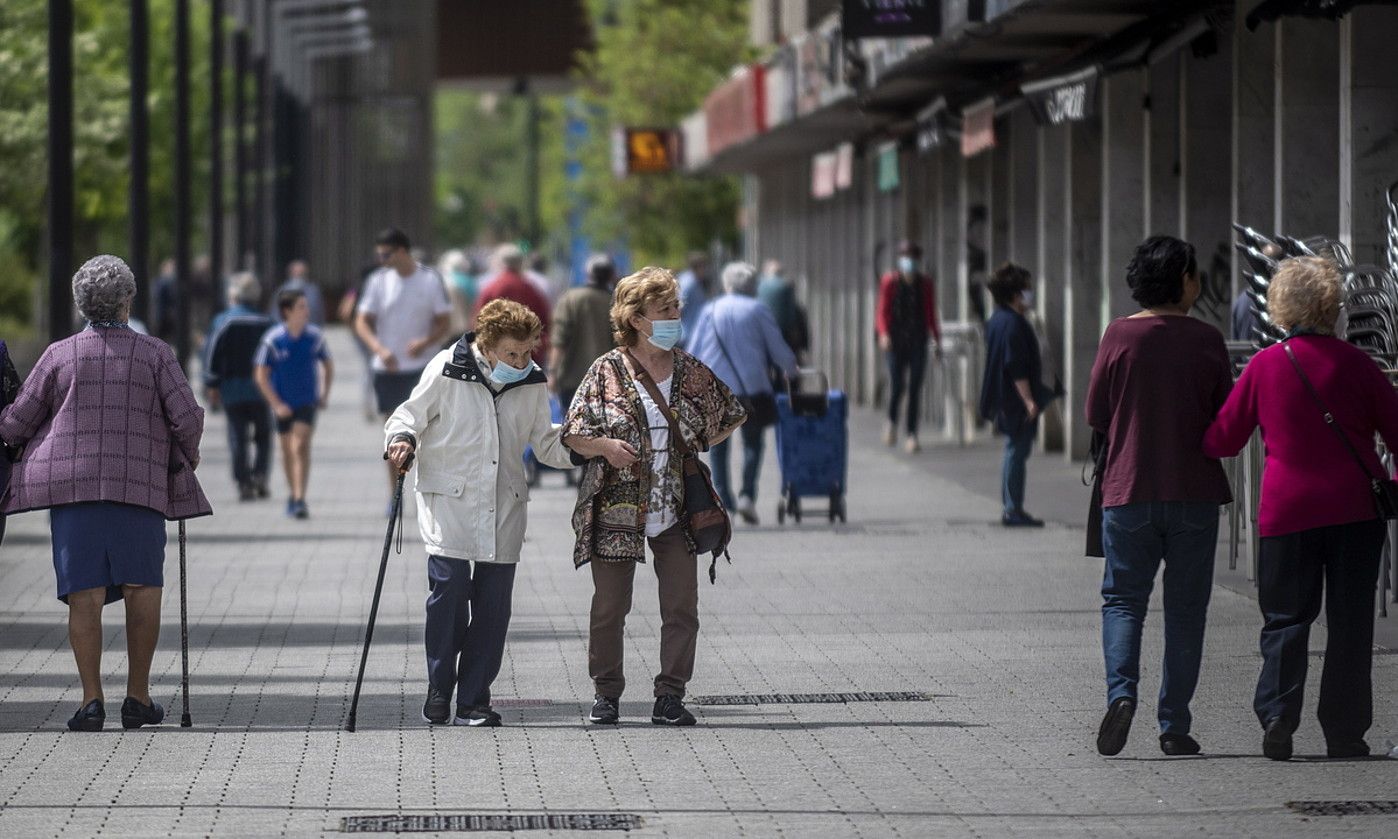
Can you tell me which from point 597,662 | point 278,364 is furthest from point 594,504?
point 278,364

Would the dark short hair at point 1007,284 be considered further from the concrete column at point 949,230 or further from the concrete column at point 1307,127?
the concrete column at point 949,230

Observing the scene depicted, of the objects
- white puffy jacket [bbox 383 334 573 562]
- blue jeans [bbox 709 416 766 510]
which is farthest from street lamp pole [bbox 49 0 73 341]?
white puffy jacket [bbox 383 334 573 562]

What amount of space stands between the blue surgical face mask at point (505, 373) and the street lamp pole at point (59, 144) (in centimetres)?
944

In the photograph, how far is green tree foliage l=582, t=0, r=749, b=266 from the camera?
50.2 meters

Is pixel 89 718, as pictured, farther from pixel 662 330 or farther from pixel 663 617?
pixel 662 330

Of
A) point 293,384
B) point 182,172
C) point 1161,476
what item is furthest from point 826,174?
point 1161,476

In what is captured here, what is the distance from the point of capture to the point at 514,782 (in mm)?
7863

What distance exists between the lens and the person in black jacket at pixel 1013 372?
16111 millimetres

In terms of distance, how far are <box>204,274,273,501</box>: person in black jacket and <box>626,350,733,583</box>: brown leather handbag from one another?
10701 mm

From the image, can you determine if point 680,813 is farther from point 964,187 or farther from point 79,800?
point 964,187

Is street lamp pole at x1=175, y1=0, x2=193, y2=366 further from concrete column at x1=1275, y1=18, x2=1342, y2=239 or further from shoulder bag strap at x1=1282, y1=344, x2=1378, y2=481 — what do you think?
shoulder bag strap at x1=1282, y1=344, x2=1378, y2=481

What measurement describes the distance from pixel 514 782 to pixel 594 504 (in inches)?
53.1

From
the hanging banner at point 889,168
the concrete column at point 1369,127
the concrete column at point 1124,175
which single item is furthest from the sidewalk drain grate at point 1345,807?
the hanging banner at point 889,168

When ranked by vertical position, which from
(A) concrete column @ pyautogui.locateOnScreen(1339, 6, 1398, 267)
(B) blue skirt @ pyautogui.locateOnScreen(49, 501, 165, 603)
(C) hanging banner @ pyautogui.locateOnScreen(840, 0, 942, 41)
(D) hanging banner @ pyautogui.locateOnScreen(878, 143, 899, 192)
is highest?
(C) hanging banner @ pyautogui.locateOnScreen(840, 0, 942, 41)
